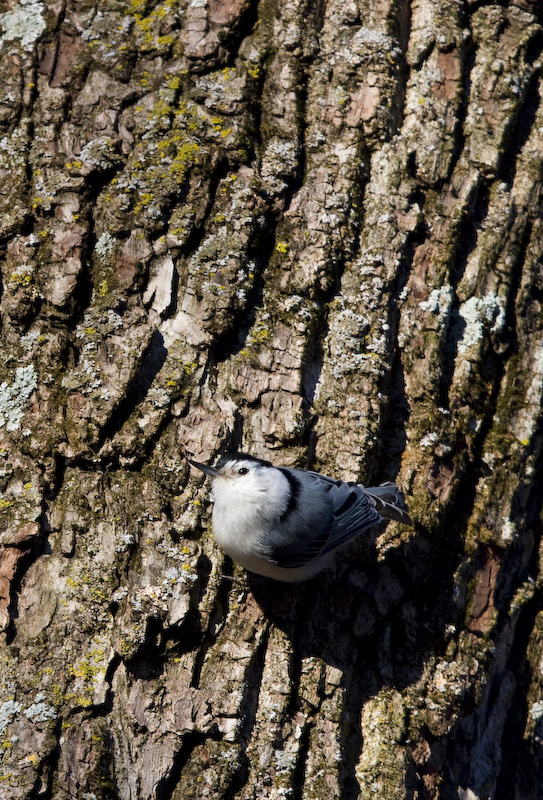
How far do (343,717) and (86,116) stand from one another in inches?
80.6

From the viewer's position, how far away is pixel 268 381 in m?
2.21

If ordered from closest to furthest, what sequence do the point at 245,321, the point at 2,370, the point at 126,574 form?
the point at 126,574 → the point at 2,370 → the point at 245,321

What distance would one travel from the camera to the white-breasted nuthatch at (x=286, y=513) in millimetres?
2027

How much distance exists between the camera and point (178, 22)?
8.14ft

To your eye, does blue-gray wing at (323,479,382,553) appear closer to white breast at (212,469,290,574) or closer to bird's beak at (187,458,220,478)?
white breast at (212,469,290,574)

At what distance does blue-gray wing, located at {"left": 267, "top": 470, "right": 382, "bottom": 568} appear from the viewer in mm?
2143

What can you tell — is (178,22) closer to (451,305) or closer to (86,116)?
(86,116)

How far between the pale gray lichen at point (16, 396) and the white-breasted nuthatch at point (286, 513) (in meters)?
0.52

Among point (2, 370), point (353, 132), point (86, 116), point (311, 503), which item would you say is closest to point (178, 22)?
point (86, 116)

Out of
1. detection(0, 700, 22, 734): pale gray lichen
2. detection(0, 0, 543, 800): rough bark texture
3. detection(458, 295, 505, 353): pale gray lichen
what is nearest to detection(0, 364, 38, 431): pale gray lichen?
detection(0, 0, 543, 800): rough bark texture

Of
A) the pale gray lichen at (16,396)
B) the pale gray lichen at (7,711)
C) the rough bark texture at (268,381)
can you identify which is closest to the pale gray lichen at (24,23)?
the rough bark texture at (268,381)

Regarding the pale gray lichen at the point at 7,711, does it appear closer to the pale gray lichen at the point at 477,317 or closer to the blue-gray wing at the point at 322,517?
the blue-gray wing at the point at 322,517

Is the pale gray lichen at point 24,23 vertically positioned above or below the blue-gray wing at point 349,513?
above

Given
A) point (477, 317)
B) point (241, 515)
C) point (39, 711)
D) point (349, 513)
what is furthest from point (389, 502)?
point (39, 711)
